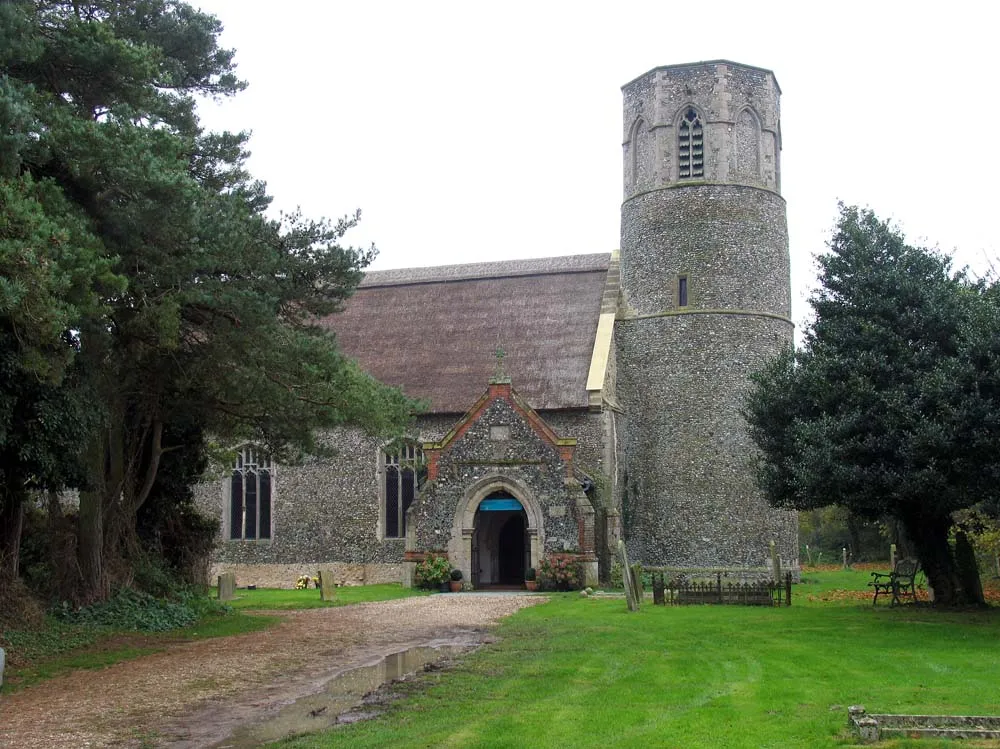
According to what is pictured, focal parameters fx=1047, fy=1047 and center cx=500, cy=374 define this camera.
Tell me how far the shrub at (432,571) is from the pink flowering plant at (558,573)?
257cm

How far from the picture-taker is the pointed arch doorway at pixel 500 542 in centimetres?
2834

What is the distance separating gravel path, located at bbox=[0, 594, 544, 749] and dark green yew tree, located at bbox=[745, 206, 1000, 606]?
670cm

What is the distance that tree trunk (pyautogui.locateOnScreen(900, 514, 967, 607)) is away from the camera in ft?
67.1

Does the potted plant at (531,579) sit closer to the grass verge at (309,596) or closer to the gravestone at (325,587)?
the grass verge at (309,596)

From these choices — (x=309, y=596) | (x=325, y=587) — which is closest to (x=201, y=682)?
(x=325, y=587)

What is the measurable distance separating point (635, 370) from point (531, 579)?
8662 mm

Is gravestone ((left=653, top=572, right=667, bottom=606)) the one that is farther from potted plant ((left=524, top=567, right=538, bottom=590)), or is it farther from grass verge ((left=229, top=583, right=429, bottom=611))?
grass verge ((left=229, top=583, right=429, bottom=611))

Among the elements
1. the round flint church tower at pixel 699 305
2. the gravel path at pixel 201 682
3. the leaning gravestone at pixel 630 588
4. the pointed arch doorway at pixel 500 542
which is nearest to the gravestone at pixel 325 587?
the pointed arch doorway at pixel 500 542

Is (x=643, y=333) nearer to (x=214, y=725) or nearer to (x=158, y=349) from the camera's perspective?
(x=158, y=349)

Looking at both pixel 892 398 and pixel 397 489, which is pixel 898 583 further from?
pixel 397 489

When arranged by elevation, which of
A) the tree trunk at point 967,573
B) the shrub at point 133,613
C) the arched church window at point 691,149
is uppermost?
the arched church window at point 691,149

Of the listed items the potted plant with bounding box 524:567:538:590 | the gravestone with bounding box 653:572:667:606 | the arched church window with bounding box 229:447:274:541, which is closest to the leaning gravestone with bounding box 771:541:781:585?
the gravestone with bounding box 653:572:667:606

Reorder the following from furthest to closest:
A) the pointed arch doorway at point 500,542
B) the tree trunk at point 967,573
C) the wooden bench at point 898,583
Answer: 1. the pointed arch doorway at point 500,542
2. the wooden bench at point 898,583
3. the tree trunk at point 967,573

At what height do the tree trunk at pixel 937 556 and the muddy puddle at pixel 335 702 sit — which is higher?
the tree trunk at pixel 937 556
